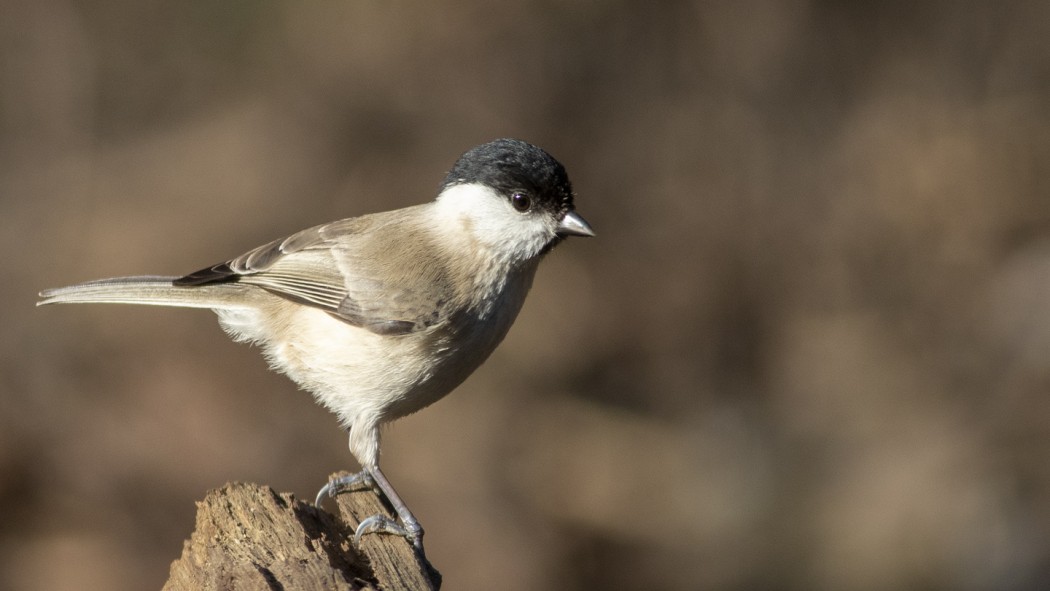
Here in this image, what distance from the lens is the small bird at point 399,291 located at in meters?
3.79

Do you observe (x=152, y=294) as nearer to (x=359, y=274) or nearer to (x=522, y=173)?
(x=359, y=274)

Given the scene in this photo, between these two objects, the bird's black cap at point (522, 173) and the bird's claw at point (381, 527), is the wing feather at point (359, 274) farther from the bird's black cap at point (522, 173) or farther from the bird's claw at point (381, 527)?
the bird's claw at point (381, 527)

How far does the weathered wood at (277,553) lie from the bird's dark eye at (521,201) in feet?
4.32

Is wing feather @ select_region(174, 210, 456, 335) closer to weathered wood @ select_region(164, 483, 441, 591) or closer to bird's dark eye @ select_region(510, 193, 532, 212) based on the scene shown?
bird's dark eye @ select_region(510, 193, 532, 212)

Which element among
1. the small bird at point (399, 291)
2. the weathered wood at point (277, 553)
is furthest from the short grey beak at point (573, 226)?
the weathered wood at point (277, 553)

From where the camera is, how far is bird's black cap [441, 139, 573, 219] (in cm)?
386

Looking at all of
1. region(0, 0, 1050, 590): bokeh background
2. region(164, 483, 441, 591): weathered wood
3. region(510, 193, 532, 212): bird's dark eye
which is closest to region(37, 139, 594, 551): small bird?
region(510, 193, 532, 212): bird's dark eye

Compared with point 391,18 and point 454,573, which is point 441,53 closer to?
point 391,18

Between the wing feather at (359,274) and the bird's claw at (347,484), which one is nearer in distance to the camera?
the wing feather at (359,274)

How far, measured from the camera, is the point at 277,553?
302 cm

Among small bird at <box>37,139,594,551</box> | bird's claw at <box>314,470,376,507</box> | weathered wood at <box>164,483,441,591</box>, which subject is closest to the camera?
weathered wood at <box>164,483,441,591</box>

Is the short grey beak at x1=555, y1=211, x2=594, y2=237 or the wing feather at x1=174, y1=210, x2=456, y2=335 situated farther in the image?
the short grey beak at x1=555, y1=211, x2=594, y2=237

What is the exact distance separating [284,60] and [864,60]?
15.2ft

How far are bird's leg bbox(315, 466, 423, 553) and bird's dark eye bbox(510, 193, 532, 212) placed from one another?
1149mm
